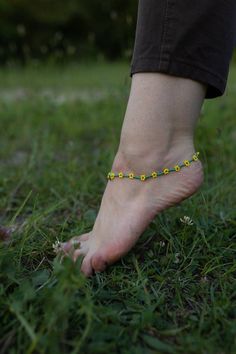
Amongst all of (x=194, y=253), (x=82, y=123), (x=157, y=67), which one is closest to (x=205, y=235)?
(x=194, y=253)

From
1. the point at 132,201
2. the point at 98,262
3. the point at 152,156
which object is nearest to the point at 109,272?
the point at 98,262

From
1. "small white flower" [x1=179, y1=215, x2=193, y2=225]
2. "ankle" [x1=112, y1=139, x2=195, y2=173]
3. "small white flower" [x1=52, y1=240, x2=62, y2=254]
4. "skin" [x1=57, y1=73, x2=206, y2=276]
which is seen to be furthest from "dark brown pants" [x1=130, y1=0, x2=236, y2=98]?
"small white flower" [x1=52, y1=240, x2=62, y2=254]

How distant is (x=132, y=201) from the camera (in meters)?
1.02

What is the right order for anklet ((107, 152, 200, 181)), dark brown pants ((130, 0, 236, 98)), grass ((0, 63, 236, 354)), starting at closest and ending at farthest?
grass ((0, 63, 236, 354)) < dark brown pants ((130, 0, 236, 98)) < anklet ((107, 152, 200, 181))

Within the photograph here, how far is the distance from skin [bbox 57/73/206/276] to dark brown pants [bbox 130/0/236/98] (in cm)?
3

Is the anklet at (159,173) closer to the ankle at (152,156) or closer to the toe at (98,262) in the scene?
the ankle at (152,156)

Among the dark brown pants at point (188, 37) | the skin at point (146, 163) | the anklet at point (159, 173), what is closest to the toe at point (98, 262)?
the skin at point (146, 163)

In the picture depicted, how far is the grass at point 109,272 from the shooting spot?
72 centimetres

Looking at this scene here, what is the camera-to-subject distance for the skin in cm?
97

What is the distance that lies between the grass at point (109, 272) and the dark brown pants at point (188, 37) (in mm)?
355

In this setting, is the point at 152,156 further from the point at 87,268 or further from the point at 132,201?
the point at 87,268

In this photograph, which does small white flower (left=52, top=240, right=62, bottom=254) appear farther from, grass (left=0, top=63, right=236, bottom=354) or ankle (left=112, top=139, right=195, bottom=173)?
ankle (left=112, top=139, right=195, bottom=173)

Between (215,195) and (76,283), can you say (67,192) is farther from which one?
(76,283)

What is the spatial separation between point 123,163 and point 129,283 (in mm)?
270
